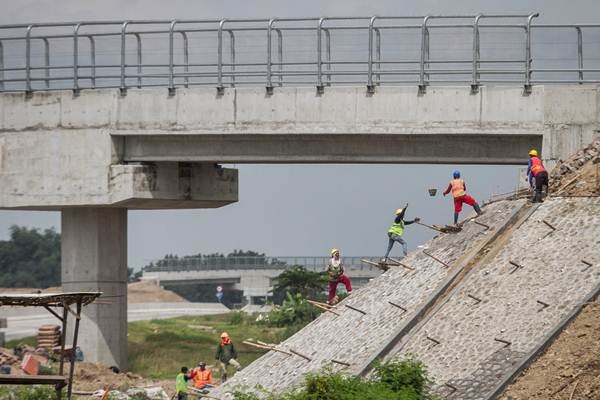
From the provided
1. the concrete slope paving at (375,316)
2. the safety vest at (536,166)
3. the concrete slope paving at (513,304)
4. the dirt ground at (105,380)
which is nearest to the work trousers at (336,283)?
the concrete slope paving at (375,316)

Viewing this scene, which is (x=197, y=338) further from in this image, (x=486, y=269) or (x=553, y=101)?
(x=486, y=269)

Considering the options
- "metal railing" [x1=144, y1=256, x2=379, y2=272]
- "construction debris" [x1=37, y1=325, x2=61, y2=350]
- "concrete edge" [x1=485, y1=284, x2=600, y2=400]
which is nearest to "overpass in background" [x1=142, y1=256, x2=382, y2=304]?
"metal railing" [x1=144, y1=256, x2=379, y2=272]

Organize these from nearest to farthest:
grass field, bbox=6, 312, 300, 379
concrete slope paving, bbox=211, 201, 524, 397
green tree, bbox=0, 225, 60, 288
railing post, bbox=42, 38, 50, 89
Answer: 1. concrete slope paving, bbox=211, 201, 524, 397
2. railing post, bbox=42, 38, 50, 89
3. grass field, bbox=6, 312, 300, 379
4. green tree, bbox=0, 225, 60, 288

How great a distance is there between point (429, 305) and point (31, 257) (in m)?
115

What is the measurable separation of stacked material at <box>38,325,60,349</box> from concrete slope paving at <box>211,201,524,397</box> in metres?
19.2

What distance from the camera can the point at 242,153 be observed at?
47.5 m

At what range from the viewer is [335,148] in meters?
46.5

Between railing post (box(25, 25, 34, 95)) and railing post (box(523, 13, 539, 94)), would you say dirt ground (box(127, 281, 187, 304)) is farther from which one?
railing post (box(523, 13, 539, 94))

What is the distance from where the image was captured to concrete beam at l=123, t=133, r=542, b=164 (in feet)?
149

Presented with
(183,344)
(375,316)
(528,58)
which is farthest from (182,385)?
(183,344)

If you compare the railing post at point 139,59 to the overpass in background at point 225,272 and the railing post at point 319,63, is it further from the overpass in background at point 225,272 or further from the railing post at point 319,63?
the overpass in background at point 225,272

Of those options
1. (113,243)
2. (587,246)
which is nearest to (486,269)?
(587,246)

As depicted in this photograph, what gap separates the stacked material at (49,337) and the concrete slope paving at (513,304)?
23.5 m

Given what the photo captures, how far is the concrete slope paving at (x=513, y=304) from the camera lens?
31.3m
